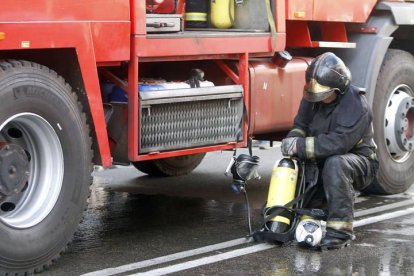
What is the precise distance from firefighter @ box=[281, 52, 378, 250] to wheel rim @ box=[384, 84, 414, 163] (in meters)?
1.50

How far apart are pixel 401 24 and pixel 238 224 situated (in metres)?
2.39

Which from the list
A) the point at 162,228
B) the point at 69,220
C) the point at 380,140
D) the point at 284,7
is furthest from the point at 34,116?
the point at 380,140

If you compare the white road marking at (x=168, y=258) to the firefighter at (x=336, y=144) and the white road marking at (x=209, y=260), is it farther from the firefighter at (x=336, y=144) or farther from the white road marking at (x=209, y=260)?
the firefighter at (x=336, y=144)

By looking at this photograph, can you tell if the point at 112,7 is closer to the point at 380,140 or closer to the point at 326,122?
the point at 326,122

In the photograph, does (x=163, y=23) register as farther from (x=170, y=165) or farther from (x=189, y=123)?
(x=170, y=165)

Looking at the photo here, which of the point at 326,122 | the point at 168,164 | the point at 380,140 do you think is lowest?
the point at 168,164

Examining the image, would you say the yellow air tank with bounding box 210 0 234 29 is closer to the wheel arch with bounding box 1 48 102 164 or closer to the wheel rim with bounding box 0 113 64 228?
the wheel arch with bounding box 1 48 102 164

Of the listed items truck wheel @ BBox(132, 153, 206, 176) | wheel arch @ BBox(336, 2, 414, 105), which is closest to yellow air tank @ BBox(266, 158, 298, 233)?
wheel arch @ BBox(336, 2, 414, 105)

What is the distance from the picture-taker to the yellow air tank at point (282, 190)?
20.0ft

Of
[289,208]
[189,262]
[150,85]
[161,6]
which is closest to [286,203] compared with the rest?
[289,208]

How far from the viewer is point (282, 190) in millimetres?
6129

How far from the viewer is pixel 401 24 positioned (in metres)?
7.80

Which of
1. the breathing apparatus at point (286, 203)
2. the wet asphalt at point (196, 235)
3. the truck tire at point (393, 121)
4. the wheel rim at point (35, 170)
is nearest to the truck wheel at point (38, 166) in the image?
the wheel rim at point (35, 170)

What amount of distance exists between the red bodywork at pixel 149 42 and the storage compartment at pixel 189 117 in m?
0.07
